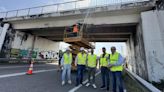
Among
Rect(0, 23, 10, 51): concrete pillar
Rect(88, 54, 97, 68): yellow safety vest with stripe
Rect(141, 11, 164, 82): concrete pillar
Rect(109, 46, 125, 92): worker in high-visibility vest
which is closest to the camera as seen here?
Rect(109, 46, 125, 92): worker in high-visibility vest

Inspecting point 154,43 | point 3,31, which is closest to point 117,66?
point 154,43

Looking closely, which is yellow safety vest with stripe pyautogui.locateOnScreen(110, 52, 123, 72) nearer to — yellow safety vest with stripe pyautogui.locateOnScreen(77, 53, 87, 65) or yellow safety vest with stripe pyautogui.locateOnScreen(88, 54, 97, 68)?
yellow safety vest with stripe pyautogui.locateOnScreen(88, 54, 97, 68)

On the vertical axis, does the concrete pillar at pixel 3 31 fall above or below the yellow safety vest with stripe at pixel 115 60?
above

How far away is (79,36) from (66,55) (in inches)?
140

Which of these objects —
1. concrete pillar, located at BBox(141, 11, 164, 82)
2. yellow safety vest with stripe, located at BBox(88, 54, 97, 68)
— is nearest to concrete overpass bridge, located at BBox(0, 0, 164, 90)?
concrete pillar, located at BBox(141, 11, 164, 82)

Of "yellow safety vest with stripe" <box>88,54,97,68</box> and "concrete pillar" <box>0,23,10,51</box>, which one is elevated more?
"concrete pillar" <box>0,23,10,51</box>

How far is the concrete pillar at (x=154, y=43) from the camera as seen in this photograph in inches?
356

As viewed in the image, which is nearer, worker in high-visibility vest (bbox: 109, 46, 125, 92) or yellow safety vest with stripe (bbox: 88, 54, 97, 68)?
worker in high-visibility vest (bbox: 109, 46, 125, 92)

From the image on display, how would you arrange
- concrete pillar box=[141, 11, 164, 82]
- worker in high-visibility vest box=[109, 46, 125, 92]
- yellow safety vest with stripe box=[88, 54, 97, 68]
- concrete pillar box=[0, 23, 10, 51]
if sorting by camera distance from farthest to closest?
concrete pillar box=[0, 23, 10, 51] → concrete pillar box=[141, 11, 164, 82] → yellow safety vest with stripe box=[88, 54, 97, 68] → worker in high-visibility vest box=[109, 46, 125, 92]

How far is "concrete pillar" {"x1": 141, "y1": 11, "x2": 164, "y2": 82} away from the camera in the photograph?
29.6 ft

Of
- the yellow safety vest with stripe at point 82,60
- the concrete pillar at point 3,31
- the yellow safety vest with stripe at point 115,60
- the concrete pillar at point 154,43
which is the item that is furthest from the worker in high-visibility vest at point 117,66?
the concrete pillar at point 3,31

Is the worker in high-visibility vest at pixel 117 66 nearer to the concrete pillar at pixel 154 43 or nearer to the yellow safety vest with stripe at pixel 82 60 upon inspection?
the yellow safety vest with stripe at pixel 82 60

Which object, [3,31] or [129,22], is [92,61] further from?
[3,31]

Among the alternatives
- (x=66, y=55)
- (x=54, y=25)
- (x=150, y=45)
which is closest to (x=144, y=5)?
(x=150, y=45)
